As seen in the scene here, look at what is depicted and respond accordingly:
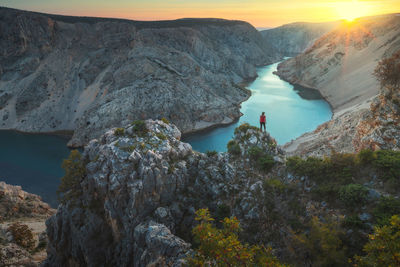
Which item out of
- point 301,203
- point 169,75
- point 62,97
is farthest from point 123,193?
point 62,97

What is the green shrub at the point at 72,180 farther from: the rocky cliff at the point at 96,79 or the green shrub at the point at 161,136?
the rocky cliff at the point at 96,79

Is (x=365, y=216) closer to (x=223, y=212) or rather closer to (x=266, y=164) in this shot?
(x=266, y=164)

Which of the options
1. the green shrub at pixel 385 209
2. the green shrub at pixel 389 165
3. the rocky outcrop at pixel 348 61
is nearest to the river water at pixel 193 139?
the rocky outcrop at pixel 348 61

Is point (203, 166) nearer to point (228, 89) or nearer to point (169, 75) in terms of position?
point (169, 75)

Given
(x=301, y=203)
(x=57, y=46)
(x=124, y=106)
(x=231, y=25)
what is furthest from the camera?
(x=231, y=25)

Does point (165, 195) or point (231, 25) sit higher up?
point (231, 25)

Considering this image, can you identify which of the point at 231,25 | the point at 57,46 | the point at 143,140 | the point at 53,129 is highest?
the point at 231,25
